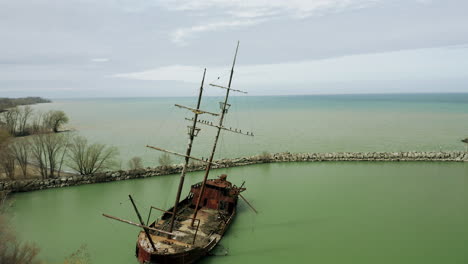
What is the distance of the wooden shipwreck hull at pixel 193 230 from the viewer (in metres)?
13.2

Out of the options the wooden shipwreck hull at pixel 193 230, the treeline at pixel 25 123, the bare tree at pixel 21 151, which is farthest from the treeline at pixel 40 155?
the treeline at pixel 25 123

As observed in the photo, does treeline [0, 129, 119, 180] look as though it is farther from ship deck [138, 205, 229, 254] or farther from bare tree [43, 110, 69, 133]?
bare tree [43, 110, 69, 133]

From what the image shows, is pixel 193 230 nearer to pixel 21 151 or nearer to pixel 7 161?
→ pixel 7 161

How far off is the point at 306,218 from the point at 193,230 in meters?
8.79

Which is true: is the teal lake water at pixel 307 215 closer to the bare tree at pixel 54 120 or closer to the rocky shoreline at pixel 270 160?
the rocky shoreline at pixel 270 160

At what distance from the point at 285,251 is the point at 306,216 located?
16.3 feet

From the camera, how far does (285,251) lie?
16172mm

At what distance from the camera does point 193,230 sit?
54.0 ft

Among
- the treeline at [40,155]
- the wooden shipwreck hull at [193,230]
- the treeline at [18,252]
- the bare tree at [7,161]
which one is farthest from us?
the treeline at [40,155]

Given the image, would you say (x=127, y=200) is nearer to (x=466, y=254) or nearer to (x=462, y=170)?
(x=466, y=254)

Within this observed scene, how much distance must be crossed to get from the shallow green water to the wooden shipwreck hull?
1.08m

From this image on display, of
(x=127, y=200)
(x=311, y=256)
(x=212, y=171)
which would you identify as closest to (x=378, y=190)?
(x=311, y=256)

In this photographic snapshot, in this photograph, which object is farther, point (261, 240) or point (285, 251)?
point (261, 240)

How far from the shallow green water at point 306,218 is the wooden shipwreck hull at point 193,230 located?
3.53 feet
